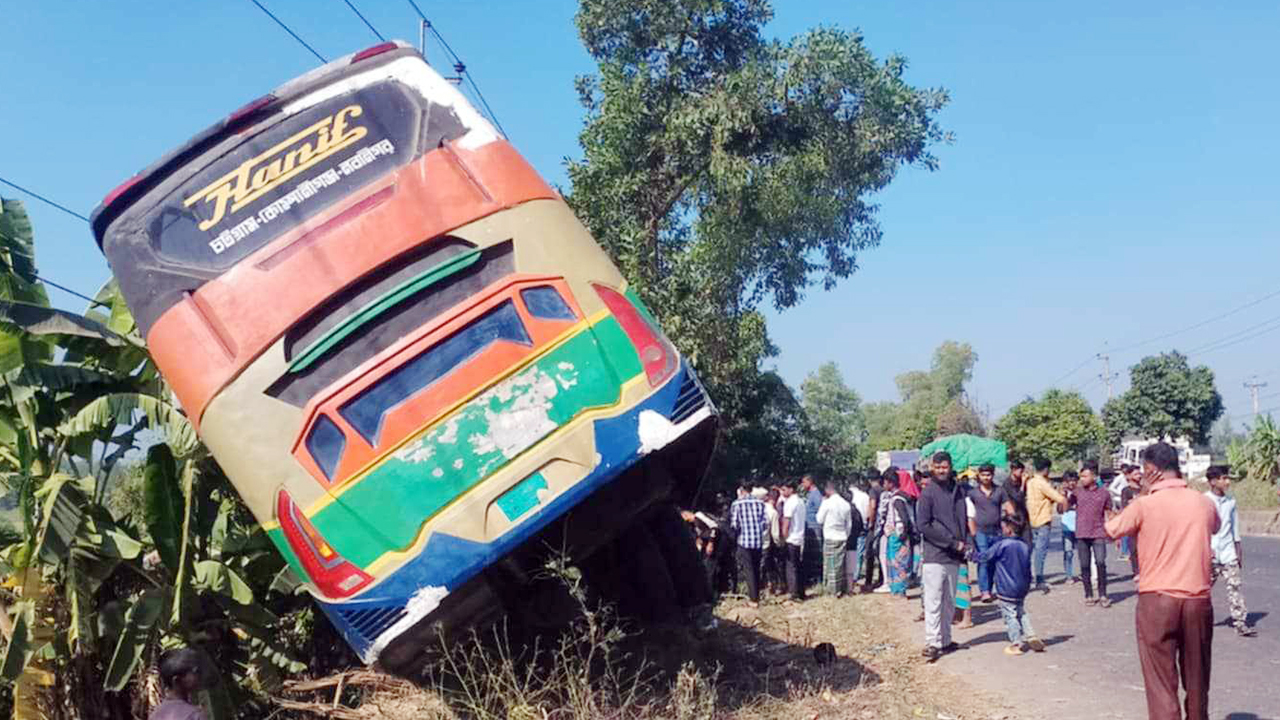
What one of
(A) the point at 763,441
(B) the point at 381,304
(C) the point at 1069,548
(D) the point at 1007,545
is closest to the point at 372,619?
(B) the point at 381,304

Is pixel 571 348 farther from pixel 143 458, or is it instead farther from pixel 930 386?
pixel 930 386

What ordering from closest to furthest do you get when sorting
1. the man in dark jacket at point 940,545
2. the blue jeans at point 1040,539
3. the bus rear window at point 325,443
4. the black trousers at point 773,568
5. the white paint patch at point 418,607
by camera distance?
the white paint patch at point 418,607 → the bus rear window at point 325,443 → the man in dark jacket at point 940,545 → the blue jeans at point 1040,539 → the black trousers at point 773,568

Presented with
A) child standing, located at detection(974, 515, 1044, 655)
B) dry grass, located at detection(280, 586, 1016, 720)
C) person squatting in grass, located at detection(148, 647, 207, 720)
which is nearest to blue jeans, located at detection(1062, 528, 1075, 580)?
dry grass, located at detection(280, 586, 1016, 720)

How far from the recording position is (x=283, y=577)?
322 inches

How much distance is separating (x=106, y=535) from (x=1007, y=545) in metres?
6.67

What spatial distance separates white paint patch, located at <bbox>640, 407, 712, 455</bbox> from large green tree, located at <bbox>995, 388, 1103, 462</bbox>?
136 ft

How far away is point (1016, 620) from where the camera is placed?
30.4ft

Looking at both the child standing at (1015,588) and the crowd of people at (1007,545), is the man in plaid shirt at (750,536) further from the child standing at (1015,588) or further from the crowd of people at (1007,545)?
the child standing at (1015,588)

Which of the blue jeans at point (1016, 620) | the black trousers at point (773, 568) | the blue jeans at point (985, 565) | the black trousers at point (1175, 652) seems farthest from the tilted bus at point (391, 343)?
the black trousers at point (773, 568)

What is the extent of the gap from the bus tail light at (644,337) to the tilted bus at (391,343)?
0.01m

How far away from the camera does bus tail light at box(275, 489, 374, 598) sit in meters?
6.21

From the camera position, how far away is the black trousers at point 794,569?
14.5 m

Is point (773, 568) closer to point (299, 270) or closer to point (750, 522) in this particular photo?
point (750, 522)

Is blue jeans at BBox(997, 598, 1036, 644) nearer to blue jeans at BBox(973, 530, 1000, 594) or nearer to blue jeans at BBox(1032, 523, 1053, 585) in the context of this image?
blue jeans at BBox(973, 530, 1000, 594)
